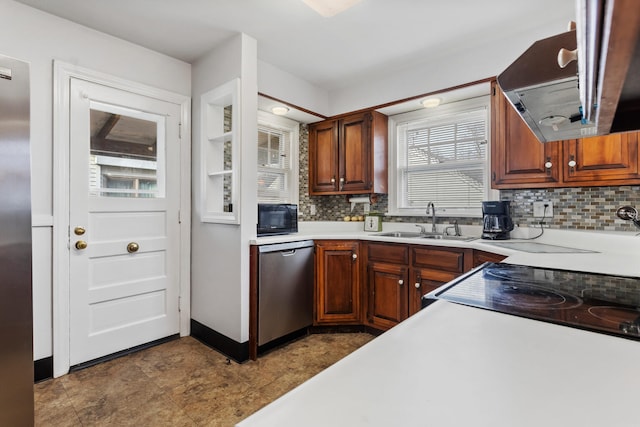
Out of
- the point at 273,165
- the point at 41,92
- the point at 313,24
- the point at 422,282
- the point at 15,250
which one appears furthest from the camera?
the point at 273,165

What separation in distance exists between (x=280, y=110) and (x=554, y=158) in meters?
2.38

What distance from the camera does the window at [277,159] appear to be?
3.34 metres

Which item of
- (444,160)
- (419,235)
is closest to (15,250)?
(419,235)

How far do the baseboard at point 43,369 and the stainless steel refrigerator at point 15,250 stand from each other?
84 cm

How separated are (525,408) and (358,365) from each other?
0.77 ft

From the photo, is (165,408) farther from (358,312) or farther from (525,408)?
(525,408)

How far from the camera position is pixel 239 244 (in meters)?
2.39

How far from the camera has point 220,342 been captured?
253 cm

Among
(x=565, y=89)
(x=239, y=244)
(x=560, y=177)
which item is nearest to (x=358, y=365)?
(x=565, y=89)

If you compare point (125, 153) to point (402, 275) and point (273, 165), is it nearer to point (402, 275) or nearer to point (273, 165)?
point (273, 165)

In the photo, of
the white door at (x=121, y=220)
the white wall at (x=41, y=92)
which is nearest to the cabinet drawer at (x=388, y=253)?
the white door at (x=121, y=220)

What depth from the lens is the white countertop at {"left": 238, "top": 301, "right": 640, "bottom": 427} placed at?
0.39 meters

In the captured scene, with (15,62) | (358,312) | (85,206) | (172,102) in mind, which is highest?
(172,102)

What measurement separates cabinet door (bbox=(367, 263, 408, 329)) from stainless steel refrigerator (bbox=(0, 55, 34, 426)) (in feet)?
7.54
